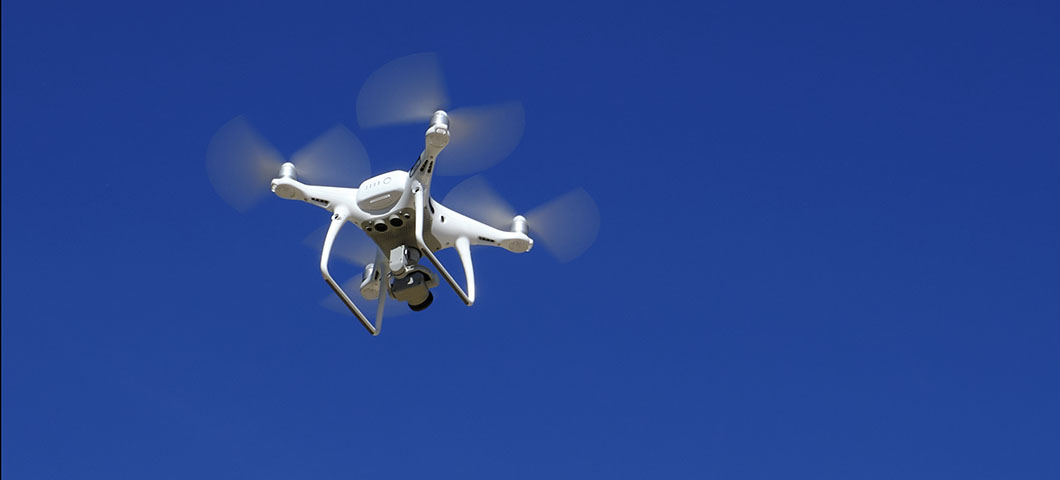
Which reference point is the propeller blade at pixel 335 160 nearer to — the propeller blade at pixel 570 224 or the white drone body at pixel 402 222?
the white drone body at pixel 402 222

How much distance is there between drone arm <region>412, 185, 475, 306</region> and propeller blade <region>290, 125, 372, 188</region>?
173 cm

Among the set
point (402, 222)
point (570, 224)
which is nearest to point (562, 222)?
point (570, 224)

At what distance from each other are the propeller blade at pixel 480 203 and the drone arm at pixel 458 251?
99 cm

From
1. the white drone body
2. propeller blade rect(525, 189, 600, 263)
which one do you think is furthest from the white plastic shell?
propeller blade rect(525, 189, 600, 263)

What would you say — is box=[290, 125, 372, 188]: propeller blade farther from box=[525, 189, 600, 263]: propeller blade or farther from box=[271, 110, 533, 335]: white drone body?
box=[525, 189, 600, 263]: propeller blade

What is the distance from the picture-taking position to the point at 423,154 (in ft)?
95.3

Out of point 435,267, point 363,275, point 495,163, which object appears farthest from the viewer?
point 363,275

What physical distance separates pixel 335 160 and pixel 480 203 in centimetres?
325

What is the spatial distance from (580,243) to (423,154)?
470 centimetres

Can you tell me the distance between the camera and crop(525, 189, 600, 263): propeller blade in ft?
105

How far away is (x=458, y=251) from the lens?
30516 mm

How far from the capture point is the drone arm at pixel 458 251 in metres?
27.8

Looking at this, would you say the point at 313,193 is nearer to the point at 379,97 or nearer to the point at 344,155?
the point at 344,155

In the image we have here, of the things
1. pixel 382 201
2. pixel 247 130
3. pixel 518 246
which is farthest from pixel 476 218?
pixel 247 130
